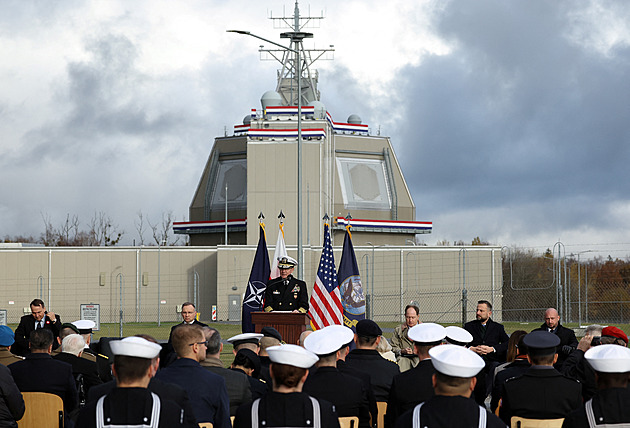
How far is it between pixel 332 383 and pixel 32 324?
9.36 metres

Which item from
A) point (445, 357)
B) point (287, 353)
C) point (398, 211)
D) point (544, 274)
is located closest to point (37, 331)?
point (287, 353)

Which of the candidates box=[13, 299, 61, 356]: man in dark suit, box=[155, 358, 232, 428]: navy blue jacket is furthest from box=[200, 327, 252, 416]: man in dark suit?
box=[13, 299, 61, 356]: man in dark suit

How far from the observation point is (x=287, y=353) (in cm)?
519

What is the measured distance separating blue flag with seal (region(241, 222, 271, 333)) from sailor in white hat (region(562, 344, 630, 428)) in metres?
15.3

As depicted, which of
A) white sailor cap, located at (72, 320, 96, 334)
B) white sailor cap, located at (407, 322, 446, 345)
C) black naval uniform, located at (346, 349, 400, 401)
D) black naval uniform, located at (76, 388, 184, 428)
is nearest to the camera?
black naval uniform, located at (76, 388, 184, 428)

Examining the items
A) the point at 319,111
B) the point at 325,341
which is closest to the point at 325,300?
the point at 325,341

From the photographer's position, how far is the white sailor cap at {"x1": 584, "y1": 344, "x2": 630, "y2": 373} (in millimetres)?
5223

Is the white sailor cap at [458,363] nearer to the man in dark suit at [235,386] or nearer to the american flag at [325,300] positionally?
the man in dark suit at [235,386]

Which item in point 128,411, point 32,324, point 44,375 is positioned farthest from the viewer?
point 32,324

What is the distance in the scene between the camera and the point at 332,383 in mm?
6918

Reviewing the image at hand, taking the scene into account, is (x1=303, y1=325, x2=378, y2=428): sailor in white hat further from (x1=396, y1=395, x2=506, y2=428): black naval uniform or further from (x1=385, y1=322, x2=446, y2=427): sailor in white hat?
A: (x1=396, y1=395, x2=506, y2=428): black naval uniform

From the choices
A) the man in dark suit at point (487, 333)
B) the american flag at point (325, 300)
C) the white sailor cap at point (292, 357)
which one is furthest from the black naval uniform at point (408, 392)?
the american flag at point (325, 300)

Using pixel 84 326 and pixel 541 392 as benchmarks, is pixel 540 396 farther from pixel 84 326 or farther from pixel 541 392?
pixel 84 326

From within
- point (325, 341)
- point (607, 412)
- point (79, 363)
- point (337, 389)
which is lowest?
point (79, 363)
